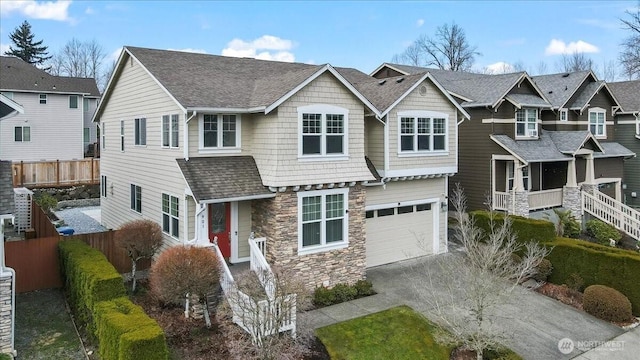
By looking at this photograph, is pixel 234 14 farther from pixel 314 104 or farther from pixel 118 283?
pixel 118 283

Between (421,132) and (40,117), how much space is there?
96.2ft

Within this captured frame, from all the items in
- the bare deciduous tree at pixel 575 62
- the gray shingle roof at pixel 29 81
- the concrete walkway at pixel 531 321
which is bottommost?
the concrete walkway at pixel 531 321

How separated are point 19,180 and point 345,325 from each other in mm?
23723

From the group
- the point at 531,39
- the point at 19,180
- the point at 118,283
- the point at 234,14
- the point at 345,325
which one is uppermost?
the point at 531,39

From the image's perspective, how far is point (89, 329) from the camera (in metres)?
11.1

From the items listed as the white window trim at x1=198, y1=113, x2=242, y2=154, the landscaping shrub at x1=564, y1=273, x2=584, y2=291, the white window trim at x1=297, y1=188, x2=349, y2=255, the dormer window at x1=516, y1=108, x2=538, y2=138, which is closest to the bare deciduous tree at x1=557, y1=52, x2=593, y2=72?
the dormer window at x1=516, y1=108, x2=538, y2=138

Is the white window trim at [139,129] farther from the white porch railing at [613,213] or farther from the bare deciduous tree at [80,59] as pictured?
the bare deciduous tree at [80,59]

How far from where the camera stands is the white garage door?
57.8 ft

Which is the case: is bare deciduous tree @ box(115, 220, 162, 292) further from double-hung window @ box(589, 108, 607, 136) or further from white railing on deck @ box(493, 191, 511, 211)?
double-hung window @ box(589, 108, 607, 136)

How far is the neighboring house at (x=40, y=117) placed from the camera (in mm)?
32594

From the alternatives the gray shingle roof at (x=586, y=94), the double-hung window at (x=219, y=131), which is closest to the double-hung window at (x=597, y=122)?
the gray shingle roof at (x=586, y=94)

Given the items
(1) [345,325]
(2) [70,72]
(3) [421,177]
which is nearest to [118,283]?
(1) [345,325]

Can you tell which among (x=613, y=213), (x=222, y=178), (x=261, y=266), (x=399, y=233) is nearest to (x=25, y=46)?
(x=222, y=178)

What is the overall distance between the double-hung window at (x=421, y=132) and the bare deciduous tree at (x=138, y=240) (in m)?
9.08
